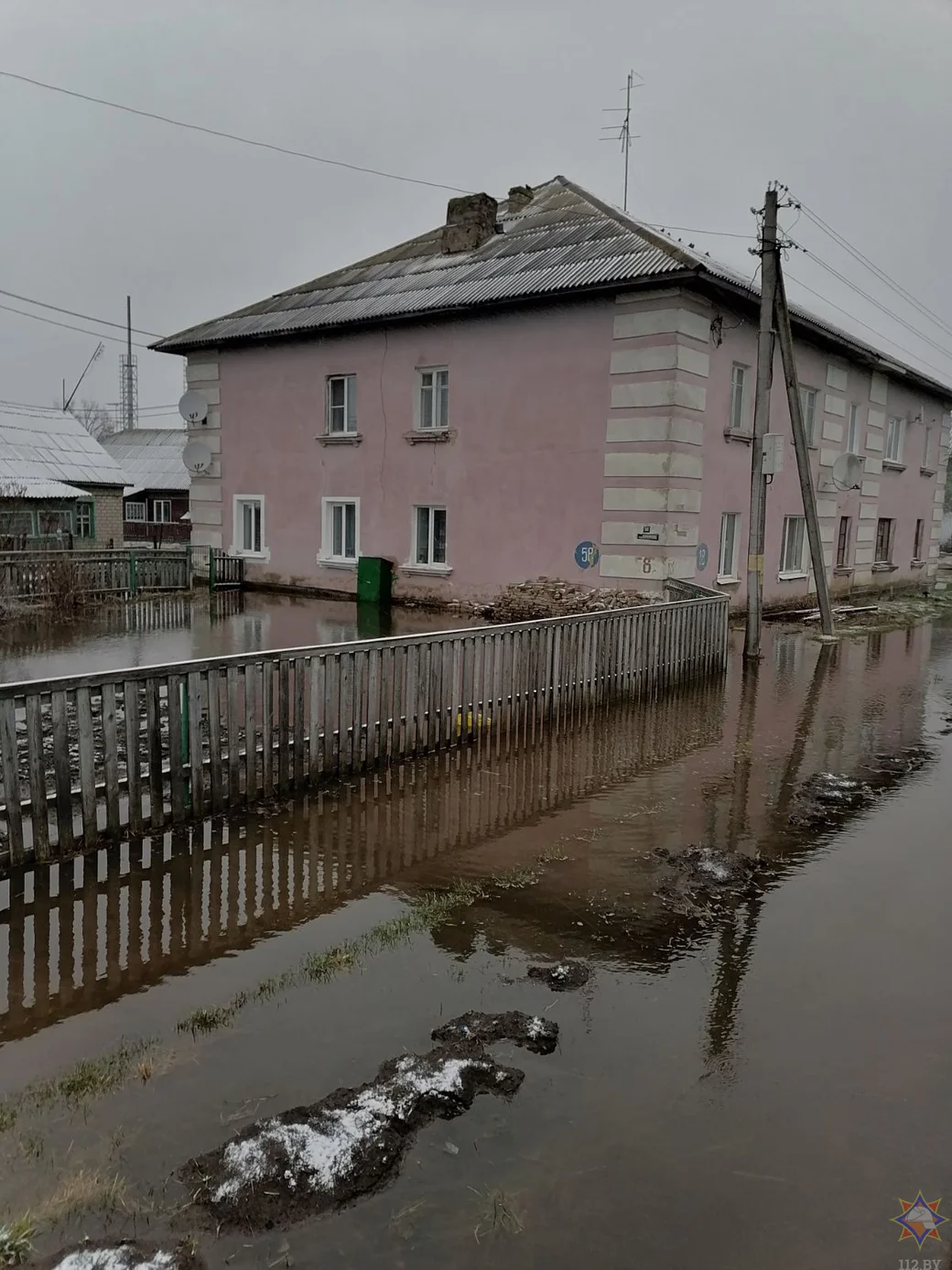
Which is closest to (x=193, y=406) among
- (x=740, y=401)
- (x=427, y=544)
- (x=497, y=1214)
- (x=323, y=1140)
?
(x=427, y=544)

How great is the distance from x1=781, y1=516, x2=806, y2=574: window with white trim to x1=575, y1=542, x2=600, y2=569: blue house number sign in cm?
595

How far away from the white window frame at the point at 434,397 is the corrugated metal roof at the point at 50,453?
1682 centimetres

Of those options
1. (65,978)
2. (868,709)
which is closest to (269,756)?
(65,978)

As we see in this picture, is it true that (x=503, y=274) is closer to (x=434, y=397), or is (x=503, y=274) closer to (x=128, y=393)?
(x=434, y=397)

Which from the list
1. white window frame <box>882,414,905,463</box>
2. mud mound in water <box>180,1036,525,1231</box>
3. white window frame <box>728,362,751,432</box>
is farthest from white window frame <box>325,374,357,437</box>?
mud mound in water <box>180,1036,525,1231</box>

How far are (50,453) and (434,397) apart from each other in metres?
19.2

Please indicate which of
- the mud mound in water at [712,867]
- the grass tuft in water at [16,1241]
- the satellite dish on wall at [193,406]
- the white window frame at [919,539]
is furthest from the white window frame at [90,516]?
the grass tuft in water at [16,1241]

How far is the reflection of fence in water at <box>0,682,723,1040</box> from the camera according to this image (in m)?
4.17

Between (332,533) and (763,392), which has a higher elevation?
(763,392)

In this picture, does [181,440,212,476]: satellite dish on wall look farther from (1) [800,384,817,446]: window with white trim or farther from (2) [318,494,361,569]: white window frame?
(1) [800,384,817,446]: window with white trim

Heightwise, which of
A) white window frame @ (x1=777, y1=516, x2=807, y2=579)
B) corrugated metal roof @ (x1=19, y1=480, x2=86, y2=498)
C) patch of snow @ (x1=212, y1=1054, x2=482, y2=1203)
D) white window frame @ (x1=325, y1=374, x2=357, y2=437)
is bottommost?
patch of snow @ (x1=212, y1=1054, x2=482, y2=1203)

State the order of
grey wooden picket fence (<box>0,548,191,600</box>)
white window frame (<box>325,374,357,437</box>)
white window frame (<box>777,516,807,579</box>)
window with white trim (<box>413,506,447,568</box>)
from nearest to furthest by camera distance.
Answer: grey wooden picket fence (<box>0,548,191,600</box>), window with white trim (<box>413,506,447,568</box>), white window frame (<box>325,374,357,437</box>), white window frame (<box>777,516,807,579</box>)

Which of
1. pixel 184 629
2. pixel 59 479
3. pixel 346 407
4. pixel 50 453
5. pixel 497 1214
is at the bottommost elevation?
pixel 497 1214

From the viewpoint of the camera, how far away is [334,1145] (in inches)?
116
